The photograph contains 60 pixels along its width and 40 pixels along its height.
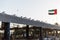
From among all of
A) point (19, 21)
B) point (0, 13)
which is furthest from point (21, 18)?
point (0, 13)

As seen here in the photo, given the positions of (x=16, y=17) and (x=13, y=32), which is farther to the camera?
(x=13, y=32)

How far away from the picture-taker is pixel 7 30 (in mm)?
19672

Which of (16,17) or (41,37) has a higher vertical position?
(16,17)

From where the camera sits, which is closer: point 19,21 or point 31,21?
point 19,21

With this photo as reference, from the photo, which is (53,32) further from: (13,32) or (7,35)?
(7,35)

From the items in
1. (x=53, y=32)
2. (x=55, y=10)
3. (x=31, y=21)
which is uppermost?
(x=55, y=10)

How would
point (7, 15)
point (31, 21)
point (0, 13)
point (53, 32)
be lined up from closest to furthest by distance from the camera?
1. point (0, 13)
2. point (7, 15)
3. point (31, 21)
4. point (53, 32)

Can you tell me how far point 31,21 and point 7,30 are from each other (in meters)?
5.57

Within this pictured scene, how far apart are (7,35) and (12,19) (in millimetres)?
1907

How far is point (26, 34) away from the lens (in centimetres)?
3472

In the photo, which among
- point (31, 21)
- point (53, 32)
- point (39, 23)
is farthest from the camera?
point (53, 32)

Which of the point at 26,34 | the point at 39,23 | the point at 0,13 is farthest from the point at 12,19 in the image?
the point at 26,34

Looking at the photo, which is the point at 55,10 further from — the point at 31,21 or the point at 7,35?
A: the point at 7,35

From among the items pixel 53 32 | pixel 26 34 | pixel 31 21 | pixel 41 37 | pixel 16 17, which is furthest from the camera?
pixel 53 32
